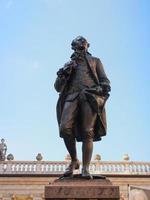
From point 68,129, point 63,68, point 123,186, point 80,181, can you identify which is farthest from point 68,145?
point 123,186

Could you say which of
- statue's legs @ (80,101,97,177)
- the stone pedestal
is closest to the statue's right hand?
statue's legs @ (80,101,97,177)

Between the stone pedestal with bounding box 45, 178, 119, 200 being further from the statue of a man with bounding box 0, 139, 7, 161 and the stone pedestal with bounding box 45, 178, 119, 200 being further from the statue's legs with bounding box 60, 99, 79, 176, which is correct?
the statue of a man with bounding box 0, 139, 7, 161

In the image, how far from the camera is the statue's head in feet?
21.8

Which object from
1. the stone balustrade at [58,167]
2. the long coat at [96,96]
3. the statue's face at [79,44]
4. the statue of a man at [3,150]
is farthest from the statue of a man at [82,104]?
the statue of a man at [3,150]

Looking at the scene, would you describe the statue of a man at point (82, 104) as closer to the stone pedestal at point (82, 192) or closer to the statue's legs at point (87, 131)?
the statue's legs at point (87, 131)

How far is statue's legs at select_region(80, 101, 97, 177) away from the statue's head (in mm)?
1103

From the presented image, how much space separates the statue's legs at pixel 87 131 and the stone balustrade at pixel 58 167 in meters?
19.3

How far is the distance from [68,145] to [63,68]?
1.33 m

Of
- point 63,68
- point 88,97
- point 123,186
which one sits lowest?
point 123,186

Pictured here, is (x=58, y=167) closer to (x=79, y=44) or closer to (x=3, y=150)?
(x=3, y=150)

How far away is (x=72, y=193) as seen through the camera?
5270 millimetres

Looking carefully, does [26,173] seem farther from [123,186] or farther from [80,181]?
[80,181]

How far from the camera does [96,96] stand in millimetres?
6109

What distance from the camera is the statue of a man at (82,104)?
5922mm
